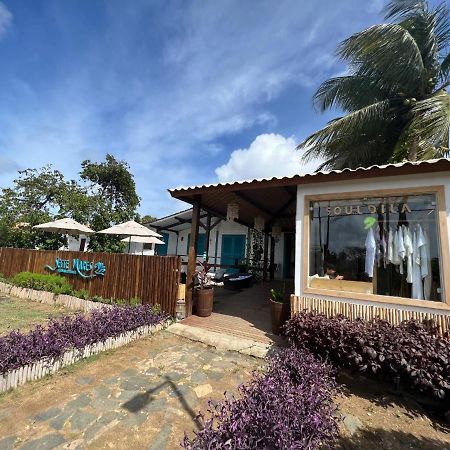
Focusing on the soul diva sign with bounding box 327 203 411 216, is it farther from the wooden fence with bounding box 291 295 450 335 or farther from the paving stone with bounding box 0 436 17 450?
the paving stone with bounding box 0 436 17 450

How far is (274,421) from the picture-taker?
2.01 metres

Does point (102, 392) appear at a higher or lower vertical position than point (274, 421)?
lower

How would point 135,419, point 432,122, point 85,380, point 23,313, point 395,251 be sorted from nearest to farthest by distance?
point 135,419, point 85,380, point 395,251, point 23,313, point 432,122

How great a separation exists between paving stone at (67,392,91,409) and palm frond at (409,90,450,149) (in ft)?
31.9

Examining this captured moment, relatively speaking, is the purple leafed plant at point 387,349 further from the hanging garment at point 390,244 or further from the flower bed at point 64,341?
the flower bed at point 64,341

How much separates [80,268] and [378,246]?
8.33 m

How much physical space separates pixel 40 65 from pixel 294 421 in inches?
396

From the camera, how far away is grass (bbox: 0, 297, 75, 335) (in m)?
5.80

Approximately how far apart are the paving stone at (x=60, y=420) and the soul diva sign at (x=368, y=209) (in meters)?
4.88

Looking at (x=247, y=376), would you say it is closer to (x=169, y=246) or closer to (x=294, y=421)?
(x=294, y=421)

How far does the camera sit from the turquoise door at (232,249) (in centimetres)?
1359

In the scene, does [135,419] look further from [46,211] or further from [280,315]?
[46,211]

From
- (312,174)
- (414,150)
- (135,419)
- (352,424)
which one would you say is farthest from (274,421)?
(414,150)

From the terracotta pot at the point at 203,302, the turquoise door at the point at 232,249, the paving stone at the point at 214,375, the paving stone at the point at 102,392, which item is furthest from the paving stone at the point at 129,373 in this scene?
the turquoise door at the point at 232,249
